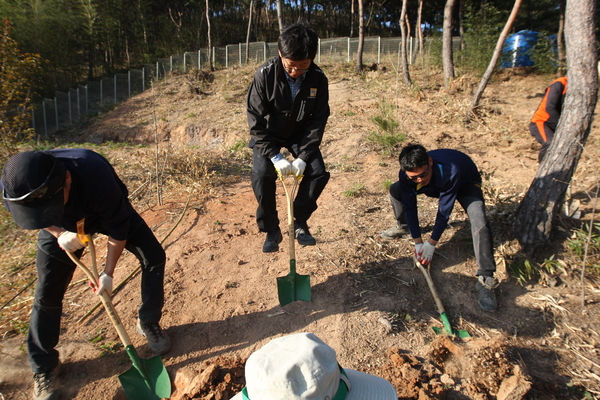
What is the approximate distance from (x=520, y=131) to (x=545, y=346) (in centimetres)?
511

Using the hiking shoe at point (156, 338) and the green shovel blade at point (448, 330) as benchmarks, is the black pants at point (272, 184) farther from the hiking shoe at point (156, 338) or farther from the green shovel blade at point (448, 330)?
the green shovel blade at point (448, 330)

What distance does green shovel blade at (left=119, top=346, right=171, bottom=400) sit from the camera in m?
2.33

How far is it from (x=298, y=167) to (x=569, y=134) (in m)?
2.47

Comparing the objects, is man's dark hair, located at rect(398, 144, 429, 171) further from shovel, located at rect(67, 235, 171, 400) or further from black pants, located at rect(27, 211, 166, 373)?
shovel, located at rect(67, 235, 171, 400)

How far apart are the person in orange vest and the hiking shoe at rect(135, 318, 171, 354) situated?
13.4 ft

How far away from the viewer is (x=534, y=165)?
5.55 m

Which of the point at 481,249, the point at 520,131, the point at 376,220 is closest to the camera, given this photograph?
the point at 481,249

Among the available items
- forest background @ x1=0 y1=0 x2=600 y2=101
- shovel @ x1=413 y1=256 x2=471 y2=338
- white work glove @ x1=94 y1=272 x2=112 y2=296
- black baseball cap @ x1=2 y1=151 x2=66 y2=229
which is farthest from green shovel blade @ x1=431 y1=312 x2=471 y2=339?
forest background @ x1=0 y1=0 x2=600 y2=101

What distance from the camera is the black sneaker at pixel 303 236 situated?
325 cm

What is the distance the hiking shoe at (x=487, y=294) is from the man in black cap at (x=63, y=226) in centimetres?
254

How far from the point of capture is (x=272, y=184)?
301 centimetres

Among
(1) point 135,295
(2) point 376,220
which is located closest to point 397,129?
(2) point 376,220

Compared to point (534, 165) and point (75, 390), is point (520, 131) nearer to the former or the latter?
point (534, 165)

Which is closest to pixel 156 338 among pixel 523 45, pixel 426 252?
pixel 426 252
